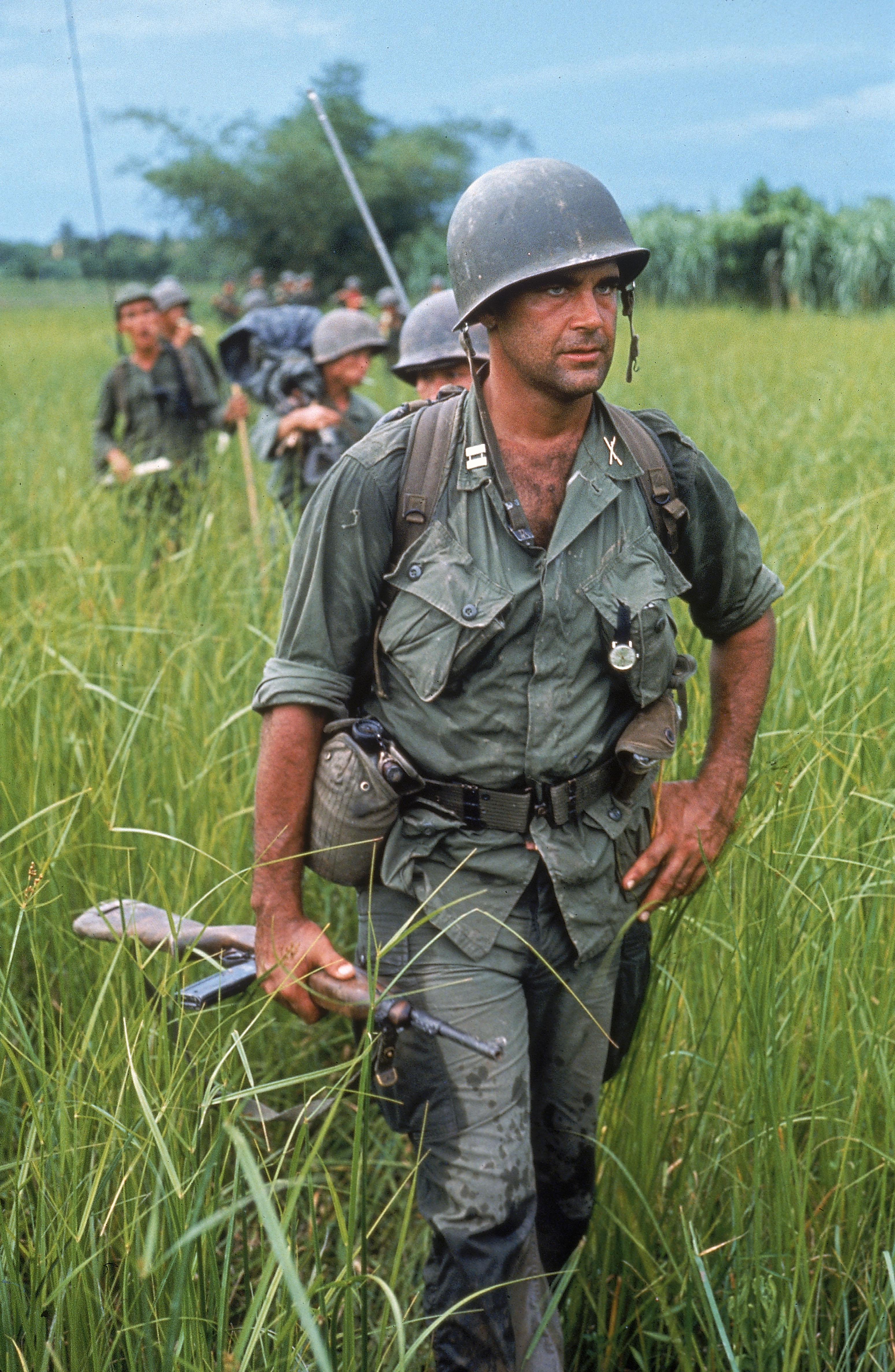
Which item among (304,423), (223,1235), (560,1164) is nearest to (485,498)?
(560,1164)

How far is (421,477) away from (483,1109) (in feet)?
3.20

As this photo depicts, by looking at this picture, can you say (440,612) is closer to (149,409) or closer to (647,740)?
(647,740)

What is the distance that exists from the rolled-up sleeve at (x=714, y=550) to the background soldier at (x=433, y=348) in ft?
5.71

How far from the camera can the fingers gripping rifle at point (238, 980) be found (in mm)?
2074

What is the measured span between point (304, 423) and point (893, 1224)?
442cm

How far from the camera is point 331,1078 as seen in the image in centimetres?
312

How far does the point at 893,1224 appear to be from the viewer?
7.08 feet

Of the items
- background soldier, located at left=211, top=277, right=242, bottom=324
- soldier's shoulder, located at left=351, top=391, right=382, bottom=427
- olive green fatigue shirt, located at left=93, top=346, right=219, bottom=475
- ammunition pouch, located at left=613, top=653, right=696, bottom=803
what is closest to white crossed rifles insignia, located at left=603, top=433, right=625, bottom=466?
ammunition pouch, located at left=613, top=653, right=696, bottom=803

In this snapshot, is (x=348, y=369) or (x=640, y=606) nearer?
(x=640, y=606)

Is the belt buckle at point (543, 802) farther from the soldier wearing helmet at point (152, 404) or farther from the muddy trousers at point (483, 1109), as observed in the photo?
the soldier wearing helmet at point (152, 404)

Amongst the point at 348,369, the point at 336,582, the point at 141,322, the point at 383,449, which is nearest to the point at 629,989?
the point at 336,582

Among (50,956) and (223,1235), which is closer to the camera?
(223,1235)

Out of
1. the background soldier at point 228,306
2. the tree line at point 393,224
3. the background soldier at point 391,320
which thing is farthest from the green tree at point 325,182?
the background soldier at point 391,320

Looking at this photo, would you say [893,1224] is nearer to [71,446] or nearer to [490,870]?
[490,870]
